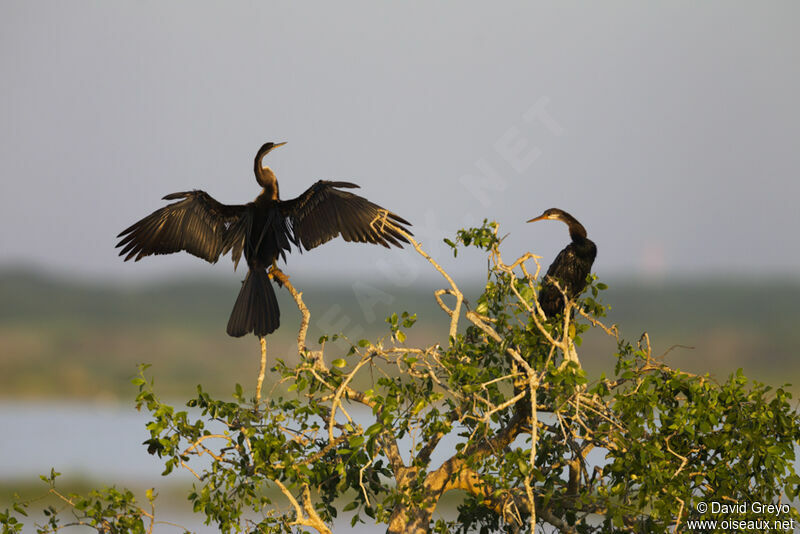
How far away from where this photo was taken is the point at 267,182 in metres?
5.43

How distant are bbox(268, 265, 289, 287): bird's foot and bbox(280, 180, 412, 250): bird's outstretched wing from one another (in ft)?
0.99

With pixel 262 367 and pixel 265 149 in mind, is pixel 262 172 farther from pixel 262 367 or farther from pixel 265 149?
pixel 262 367

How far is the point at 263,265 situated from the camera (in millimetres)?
4984

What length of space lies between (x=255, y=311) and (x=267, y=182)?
4.09ft

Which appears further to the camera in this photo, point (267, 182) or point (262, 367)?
point (267, 182)

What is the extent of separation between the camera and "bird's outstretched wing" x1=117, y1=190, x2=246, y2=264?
519 centimetres

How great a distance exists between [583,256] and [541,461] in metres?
1.48

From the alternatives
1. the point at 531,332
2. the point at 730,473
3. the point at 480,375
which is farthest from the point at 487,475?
the point at 730,473

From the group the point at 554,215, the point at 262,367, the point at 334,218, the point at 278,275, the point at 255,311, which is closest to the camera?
the point at 262,367

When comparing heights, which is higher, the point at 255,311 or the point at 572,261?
the point at 572,261

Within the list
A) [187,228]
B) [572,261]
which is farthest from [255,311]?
[572,261]

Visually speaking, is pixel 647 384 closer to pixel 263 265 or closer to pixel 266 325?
pixel 266 325

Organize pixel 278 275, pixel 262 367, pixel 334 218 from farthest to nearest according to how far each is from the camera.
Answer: pixel 334 218 < pixel 278 275 < pixel 262 367

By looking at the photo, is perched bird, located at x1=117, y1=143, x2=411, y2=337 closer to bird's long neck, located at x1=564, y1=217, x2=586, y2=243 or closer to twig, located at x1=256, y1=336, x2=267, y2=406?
twig, located at x1=256, y1=336, x2=267, y2=406
